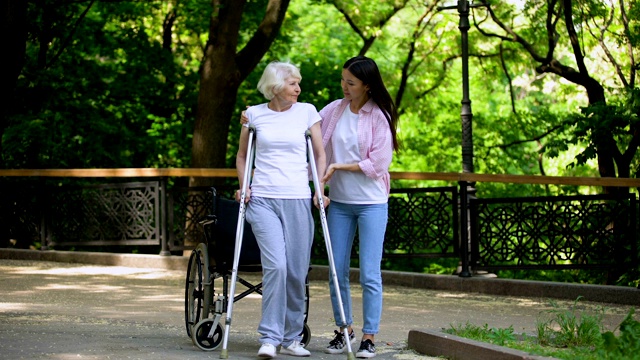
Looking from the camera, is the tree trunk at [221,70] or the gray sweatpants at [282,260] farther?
the tree trunk at [221,70]

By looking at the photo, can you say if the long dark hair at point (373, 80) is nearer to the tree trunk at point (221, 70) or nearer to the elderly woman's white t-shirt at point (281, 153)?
the elderly woman's white t-shirt at point (281, 153)

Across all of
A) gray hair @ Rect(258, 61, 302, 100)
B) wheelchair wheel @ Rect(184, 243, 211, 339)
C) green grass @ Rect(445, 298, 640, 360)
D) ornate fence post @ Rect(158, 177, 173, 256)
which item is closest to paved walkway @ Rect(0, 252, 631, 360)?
wheelchair wheel @ Rect(184, 243, 211, 339)

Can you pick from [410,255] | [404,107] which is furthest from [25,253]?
[404,107]

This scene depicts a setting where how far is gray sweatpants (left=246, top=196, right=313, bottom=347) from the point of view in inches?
275

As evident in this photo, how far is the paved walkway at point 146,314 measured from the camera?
7363 mm

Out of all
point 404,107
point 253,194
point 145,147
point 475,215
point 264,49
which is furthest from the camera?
point 404,107

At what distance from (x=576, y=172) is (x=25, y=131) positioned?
11.3m

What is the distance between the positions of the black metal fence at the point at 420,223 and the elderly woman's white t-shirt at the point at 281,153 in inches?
210

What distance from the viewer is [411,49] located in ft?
86.7

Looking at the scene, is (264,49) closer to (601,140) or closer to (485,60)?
(601,140)

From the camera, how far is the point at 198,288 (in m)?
7.66

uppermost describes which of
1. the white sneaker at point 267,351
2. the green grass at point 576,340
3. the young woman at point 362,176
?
the young woman at point 362,176

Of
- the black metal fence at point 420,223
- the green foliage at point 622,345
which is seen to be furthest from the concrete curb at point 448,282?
the green foliage at point 622,345

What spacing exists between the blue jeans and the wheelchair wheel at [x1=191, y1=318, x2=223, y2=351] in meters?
0.80
